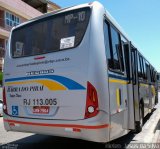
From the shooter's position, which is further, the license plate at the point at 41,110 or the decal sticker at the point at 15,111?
the decal sticker at the point at 15,111

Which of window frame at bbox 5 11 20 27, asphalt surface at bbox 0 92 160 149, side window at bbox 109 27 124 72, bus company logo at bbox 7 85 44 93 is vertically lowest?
asphalt surface at bbox 0 92 160 149

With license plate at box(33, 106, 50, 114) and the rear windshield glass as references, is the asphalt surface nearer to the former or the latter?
license plate at box(33, 106, 50, 114)

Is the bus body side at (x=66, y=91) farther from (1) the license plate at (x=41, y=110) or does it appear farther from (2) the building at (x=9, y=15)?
(2) the building at (x=9, y=15)

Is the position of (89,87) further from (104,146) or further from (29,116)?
(104,146)

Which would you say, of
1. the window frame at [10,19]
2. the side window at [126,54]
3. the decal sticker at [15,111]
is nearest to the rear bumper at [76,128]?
the decal sticker at [15,111]

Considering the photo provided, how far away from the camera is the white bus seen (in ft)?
19.8

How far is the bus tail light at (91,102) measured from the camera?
234 inches

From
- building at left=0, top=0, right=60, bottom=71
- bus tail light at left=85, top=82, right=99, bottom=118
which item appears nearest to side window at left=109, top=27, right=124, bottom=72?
bus tail light at left=85, top=82, right=99, bottom=118

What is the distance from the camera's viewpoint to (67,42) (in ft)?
21.5

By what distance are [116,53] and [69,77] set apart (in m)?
1.54

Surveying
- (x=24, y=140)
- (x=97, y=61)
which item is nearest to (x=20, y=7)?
(x=24, y=140)

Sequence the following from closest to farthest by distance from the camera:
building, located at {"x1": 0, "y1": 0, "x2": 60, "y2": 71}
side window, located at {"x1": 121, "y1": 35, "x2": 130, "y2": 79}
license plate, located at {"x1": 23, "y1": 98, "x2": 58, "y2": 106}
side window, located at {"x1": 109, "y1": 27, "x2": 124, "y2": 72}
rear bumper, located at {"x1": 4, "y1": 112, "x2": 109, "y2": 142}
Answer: rear bumper, located at {"x1": 4, "y1": 112, "x2": 109, "y2": 142} → license plate, located at {"x1": 23, "y1": 98, "x2": 58, "y2": 106} → side window, located at {"x1": 109, "y1": 27, "x2": 124, "y2": 72} → side window, located at {"x1": 121, "y1": 35, "x2": 130, "y2": 79} → building, located at {"x1": 0, "y1": 0, "x2": 60, "y2": 71}

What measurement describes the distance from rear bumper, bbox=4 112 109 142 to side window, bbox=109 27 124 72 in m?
1.35

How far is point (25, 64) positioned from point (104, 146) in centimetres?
284
